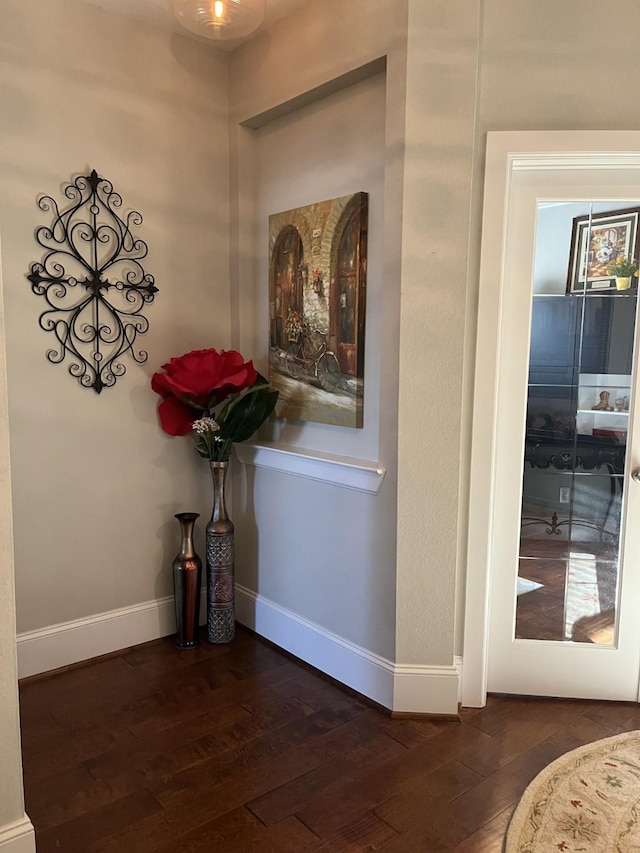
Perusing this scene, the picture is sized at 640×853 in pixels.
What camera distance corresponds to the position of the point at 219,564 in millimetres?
2893

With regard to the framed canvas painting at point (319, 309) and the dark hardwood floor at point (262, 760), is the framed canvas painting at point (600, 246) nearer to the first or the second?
the framed canvas painting at point (319, 309)

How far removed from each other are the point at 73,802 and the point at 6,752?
1.56ft

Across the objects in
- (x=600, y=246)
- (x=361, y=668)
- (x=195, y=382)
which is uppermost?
(x=600, y=246)

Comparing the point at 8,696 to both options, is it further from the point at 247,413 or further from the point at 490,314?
the point at 490,314

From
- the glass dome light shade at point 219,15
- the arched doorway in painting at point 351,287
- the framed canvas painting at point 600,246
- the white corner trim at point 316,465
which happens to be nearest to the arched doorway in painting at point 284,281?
the arched doorway in painting at point 351,287

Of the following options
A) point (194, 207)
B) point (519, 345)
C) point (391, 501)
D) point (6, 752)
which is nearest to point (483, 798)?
point (391, 501)

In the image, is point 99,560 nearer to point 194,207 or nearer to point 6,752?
point 6,752

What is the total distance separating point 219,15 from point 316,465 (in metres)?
1.64

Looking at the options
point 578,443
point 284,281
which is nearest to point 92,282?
point 284,281

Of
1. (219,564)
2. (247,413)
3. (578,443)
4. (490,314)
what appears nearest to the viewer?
(490,314)

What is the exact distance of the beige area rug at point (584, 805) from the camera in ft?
5.80

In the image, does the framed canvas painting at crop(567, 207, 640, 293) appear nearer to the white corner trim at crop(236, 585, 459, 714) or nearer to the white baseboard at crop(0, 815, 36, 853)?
the white corner trim at crop(236, 585, 459, 714)

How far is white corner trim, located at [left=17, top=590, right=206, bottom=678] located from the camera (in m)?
2.64

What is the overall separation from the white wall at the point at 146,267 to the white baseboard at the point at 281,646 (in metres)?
0.07
